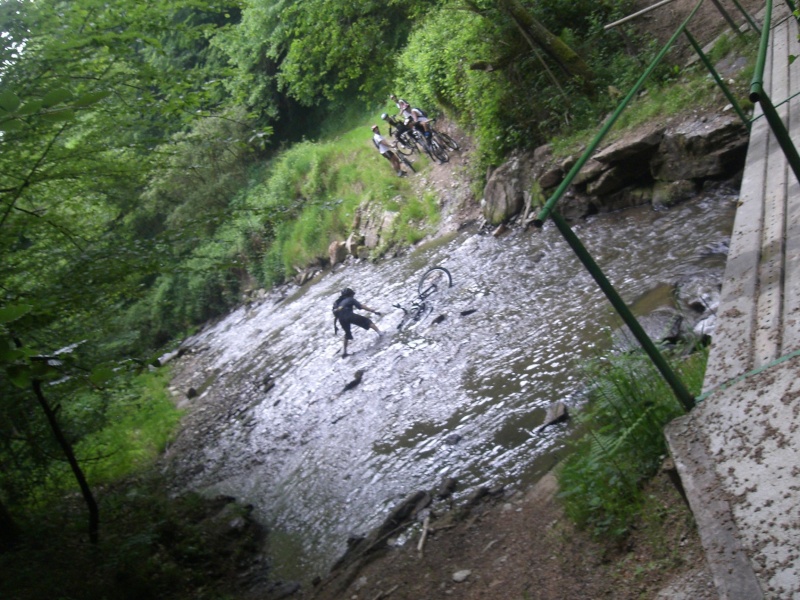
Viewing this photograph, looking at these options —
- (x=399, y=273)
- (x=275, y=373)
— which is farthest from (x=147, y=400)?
(x=399, y=273)

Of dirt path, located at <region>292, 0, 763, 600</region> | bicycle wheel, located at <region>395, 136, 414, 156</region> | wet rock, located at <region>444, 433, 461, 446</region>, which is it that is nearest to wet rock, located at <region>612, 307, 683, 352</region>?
dirt path, located at <region>292, 0, 763, 600</region>

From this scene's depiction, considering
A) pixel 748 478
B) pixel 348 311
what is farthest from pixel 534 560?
pixel 348 311

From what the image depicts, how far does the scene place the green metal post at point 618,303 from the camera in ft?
10.4

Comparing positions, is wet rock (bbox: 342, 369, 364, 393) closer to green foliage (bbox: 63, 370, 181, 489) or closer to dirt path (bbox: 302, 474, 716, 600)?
green foliage (bbox: 63, 370, 181, 489)

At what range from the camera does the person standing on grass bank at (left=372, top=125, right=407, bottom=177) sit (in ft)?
76.3

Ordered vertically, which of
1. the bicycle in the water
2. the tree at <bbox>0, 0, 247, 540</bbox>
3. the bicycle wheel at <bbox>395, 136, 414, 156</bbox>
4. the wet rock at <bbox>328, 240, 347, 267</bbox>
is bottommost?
the bicycle in the water

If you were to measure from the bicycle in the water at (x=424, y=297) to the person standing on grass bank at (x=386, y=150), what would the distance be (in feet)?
29.3

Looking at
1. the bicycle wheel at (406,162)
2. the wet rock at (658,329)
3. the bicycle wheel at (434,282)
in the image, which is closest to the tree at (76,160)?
the wet rock at (658,329)

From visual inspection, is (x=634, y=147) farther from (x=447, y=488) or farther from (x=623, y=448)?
(x=623, y=448)

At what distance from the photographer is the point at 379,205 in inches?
908

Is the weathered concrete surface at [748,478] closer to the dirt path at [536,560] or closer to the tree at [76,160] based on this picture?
the dirt path at [536,560]

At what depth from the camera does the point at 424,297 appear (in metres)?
14.5

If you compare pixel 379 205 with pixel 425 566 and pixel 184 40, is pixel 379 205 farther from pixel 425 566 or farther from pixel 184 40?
pixel 425 566

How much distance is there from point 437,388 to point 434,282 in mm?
5071
